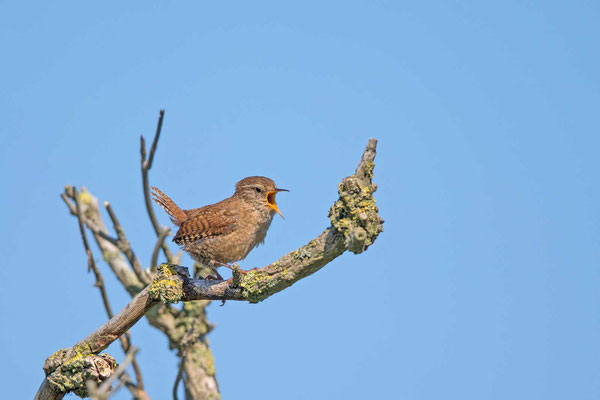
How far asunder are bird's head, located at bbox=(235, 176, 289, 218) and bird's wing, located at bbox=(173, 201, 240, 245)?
26 centimetres

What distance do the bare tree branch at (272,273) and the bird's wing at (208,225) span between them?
1.20 metres

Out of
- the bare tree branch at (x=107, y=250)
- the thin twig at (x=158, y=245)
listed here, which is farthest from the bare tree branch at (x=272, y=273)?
the bare tree branch at (x=107, y=250)

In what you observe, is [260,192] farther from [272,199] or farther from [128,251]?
[128,251]

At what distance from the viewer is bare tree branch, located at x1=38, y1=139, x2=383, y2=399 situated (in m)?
4.16

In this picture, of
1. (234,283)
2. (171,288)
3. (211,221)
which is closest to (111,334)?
(171,288)

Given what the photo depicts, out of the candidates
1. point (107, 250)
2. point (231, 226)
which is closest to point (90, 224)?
point (107, 250)

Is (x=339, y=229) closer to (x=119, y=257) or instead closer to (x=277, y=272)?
(x=277, y=272)

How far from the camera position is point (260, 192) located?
670 centimetres

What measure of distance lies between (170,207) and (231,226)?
109cm

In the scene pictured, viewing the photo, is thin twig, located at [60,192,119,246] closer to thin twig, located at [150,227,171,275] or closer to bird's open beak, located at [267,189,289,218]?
thin twig, located at [150,227,171,275]

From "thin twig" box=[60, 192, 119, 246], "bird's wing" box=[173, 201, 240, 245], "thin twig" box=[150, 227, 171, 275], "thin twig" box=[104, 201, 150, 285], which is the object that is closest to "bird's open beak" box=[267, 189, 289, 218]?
"bird's wing" box=[173, 201, 240, 245]

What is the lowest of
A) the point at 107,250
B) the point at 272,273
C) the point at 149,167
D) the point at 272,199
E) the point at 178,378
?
the point at 178,378

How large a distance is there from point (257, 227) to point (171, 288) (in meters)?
1.74

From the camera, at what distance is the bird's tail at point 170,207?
276 inches
